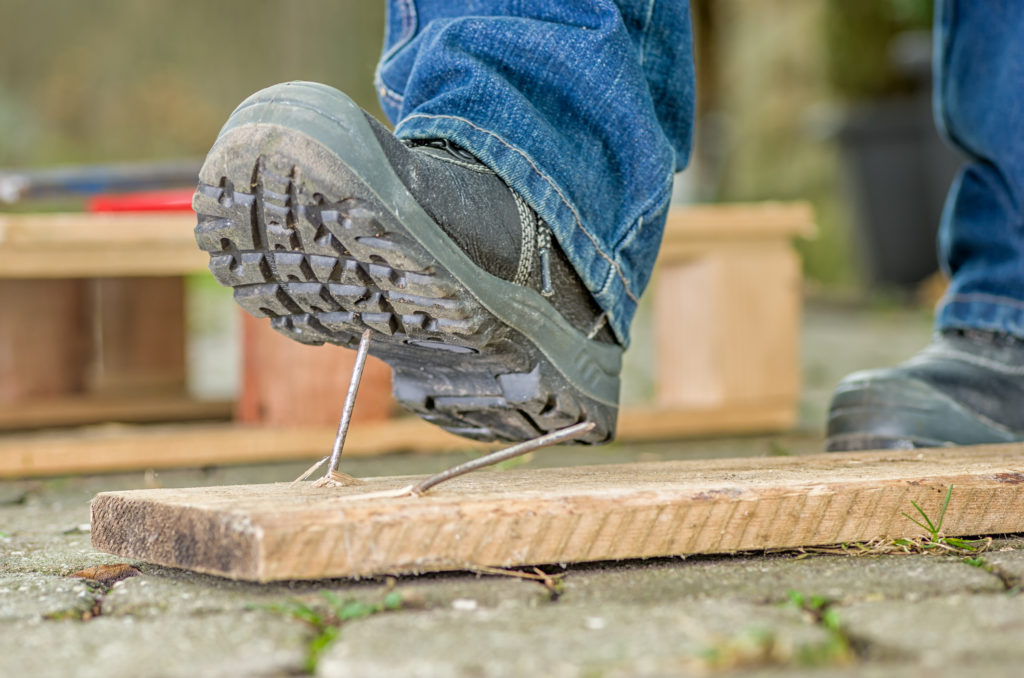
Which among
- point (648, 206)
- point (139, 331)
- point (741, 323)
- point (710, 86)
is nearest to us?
point (648, 206)

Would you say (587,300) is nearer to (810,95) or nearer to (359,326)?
(359,326)

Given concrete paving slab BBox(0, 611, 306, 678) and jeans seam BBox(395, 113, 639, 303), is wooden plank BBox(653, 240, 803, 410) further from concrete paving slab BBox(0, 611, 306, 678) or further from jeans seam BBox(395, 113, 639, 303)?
concrete paving slab BBox(0, 611, 306, 678)

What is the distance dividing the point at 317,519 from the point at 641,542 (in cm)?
28

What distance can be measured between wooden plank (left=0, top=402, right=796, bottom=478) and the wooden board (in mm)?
782

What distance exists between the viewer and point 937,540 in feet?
3.50

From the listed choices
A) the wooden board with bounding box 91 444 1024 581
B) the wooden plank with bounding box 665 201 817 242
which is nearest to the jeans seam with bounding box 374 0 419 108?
the wooden board with bounding box 91 444 1024 581

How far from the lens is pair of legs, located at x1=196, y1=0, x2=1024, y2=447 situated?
3.28 feet

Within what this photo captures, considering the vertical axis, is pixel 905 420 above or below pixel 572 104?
below

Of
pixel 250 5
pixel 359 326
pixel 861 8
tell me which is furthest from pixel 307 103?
pixel 250 5

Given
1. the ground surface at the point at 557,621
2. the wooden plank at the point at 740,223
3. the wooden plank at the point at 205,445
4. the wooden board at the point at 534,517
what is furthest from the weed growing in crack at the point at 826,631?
the wooden plank at the point at 740,223

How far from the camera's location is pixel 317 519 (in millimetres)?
895

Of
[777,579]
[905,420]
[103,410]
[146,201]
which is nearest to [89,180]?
[146,201]

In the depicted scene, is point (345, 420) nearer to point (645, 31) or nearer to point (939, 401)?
point (645, 31)

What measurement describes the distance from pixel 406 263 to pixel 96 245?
0.99 meters
